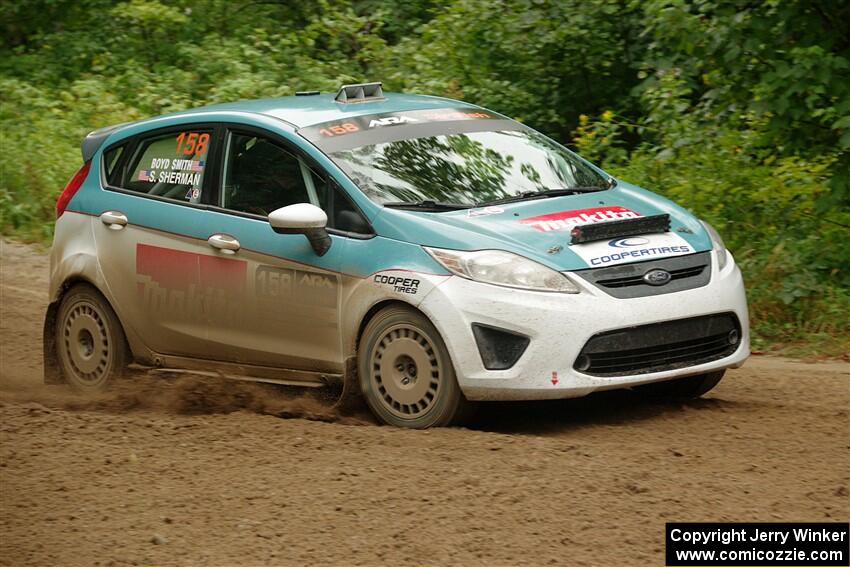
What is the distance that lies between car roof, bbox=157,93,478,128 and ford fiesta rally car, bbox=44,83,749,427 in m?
0.02

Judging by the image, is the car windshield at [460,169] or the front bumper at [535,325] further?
the car windshield at [460,169]

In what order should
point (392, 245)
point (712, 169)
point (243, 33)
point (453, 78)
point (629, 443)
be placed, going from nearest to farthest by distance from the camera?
point (629, 443), point (392, 245), point (712, 169), point (453, 78), point (243, 33)

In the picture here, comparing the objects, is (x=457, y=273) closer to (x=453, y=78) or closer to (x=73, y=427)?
(x=73, y=427)

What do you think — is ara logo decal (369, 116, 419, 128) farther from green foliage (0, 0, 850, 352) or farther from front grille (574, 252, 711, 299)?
green foliage (0, 0, 850, 352)

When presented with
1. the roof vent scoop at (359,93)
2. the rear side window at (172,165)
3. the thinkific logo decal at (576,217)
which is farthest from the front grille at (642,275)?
the rear side window at (172,165)

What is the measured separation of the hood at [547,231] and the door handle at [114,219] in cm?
187

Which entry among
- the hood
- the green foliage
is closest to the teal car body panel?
the hood

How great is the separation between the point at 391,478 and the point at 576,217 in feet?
6.09

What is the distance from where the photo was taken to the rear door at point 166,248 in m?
7.40

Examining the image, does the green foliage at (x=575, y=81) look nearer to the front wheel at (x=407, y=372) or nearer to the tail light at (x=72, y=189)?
the front wheel at (x=407, y=372)

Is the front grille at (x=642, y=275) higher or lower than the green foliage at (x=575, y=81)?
lower

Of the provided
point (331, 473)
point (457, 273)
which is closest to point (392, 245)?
point (457, 273)

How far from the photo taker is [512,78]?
14828 millimetres

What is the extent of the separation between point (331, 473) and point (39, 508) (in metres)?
1.18
